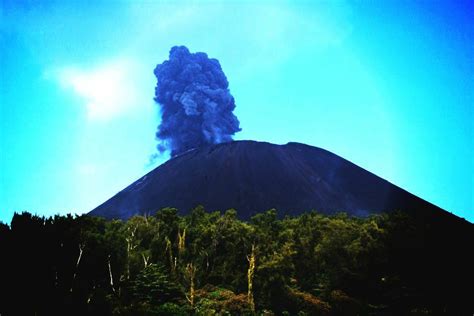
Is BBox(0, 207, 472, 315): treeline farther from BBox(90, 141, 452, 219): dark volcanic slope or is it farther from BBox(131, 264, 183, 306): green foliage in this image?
BBox(90, 141, 452, 219): dark volcanic slope

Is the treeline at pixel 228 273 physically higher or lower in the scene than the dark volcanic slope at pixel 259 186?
lower

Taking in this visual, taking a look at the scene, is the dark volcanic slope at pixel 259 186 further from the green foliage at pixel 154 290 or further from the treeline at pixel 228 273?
the green foliage at pixel 154 290

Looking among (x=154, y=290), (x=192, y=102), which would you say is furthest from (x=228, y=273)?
(x=192, y=102)

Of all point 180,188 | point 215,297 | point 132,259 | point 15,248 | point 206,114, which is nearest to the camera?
point 15,248

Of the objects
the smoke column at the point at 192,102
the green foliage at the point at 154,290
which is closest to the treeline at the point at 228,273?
the green foliage at the point at 154,290

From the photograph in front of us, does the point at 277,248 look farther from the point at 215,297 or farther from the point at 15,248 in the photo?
the point at 15,248

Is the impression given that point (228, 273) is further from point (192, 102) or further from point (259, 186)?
point (192, 102)

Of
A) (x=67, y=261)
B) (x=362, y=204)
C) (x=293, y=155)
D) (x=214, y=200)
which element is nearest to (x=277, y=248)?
(x=67, y=261)
